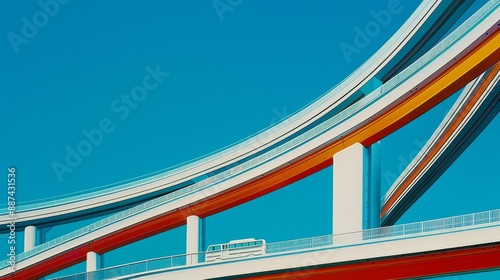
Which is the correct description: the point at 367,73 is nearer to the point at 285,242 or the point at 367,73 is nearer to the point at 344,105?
the point at 344,105

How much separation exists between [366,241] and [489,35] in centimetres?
860

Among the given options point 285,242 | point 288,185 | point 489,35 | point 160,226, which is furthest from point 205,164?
point 489,35

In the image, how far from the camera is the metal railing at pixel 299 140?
33062 mm

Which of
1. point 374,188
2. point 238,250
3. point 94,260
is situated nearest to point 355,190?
point 374,188

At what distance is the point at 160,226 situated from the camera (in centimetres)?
5169

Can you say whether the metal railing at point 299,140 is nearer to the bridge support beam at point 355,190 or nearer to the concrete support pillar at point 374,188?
the bridge support beam at point 355,190

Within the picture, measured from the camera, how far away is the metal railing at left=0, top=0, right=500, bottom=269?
108 feet

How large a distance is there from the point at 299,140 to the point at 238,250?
22.3 ft

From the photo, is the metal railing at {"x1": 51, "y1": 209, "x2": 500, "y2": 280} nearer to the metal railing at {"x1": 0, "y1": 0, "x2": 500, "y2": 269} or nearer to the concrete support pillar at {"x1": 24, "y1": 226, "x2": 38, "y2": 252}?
the metal railing at {"x1": 0, "y1": 0, "x2": 500, "y2": 269}

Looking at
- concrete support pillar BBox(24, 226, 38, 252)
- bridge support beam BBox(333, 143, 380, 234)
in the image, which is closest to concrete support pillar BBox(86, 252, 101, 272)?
concrete support pillar BBox(24, 226, 38, 252)

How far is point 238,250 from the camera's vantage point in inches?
1462

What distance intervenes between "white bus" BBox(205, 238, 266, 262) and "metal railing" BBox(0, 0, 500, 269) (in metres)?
6.06

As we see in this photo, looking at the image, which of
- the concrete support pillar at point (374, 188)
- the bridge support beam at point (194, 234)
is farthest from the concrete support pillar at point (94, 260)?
the concrete support pillar at point (374, 188)

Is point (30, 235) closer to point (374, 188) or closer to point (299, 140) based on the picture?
point (299, 140)
